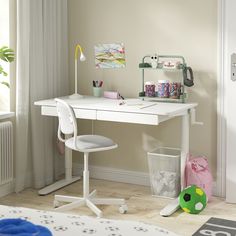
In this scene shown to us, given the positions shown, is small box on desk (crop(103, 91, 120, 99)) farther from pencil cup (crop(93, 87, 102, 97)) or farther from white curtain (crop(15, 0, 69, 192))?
white curtain (crop(15, 0, 69, 192))

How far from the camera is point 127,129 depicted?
4.89 meters

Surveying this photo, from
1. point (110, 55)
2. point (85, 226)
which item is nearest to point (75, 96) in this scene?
point (110, 55)

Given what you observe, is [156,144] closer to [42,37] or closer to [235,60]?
[235,60]

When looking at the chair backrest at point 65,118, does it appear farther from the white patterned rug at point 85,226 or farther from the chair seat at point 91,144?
the white patterned rug at point 85,226

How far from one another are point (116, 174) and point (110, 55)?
3.55ft

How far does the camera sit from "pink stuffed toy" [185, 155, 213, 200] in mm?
4266

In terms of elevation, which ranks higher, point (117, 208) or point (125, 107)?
point (125, 107)

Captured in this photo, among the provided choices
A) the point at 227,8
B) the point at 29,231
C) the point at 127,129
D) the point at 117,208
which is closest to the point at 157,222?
the point at 117,208

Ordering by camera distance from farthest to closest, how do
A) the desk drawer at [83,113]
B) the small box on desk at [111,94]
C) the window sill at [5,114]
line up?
the small box on desk at [111,94], the window sill at [5,114], the desk drawer at [83,113]

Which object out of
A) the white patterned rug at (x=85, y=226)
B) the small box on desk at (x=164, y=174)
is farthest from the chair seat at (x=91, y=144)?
the white patterned rug at (x=85, y=226)

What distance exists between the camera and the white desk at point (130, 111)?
3947 millimetres

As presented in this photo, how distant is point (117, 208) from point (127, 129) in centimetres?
94

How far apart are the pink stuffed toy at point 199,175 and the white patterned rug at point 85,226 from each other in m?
2.03

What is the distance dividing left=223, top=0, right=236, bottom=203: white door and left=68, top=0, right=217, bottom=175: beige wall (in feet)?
0.47
